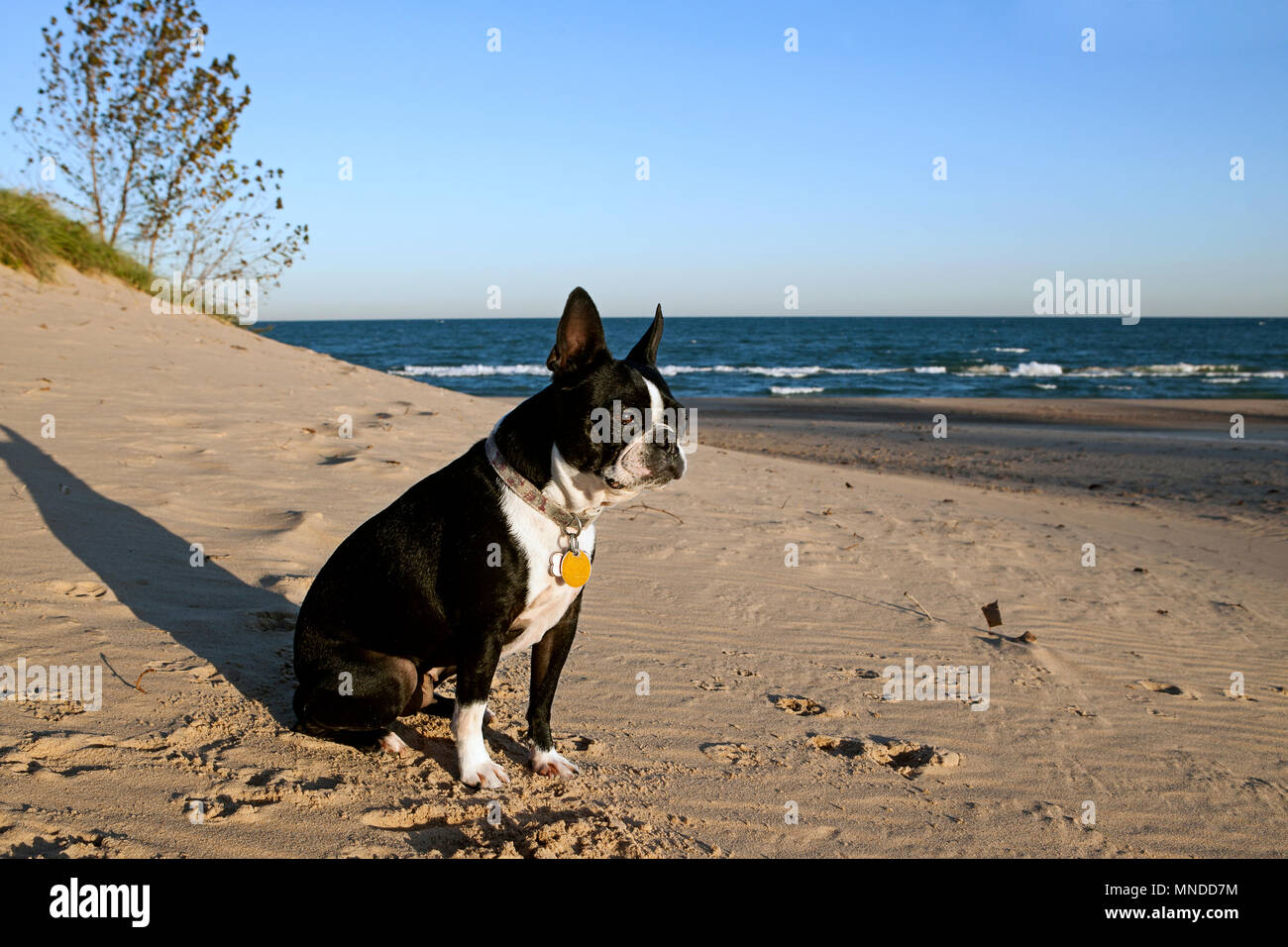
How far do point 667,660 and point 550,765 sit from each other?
1487mm

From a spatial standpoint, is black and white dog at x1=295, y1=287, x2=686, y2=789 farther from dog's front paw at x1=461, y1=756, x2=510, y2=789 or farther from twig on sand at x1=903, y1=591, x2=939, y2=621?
twig on sand at x1=903, y1=591, x2=939, y2=621

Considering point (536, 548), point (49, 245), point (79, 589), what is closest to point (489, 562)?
point (536, 548)

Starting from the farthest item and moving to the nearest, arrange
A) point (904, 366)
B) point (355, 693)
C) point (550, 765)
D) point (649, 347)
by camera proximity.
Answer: point (904, 366)
point (649, 347)
point (550, 765)
point (355, 693)

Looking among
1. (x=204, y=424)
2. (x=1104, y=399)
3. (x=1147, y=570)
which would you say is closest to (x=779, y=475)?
(x=1147, y=570)

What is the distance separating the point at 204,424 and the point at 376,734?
6162 mm

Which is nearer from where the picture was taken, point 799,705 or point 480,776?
point 480,776

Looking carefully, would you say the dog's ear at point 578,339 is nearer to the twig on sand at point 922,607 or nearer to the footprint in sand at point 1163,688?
the twig on sand at point 922,607

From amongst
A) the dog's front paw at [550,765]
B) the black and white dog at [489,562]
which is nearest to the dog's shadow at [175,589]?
the black and white dog at [489,562]

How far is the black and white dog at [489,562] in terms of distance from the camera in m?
2.91

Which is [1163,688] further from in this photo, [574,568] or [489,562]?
[489,562]

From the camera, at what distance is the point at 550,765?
326 centimetres

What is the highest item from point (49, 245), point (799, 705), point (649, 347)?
point (49, 245)
